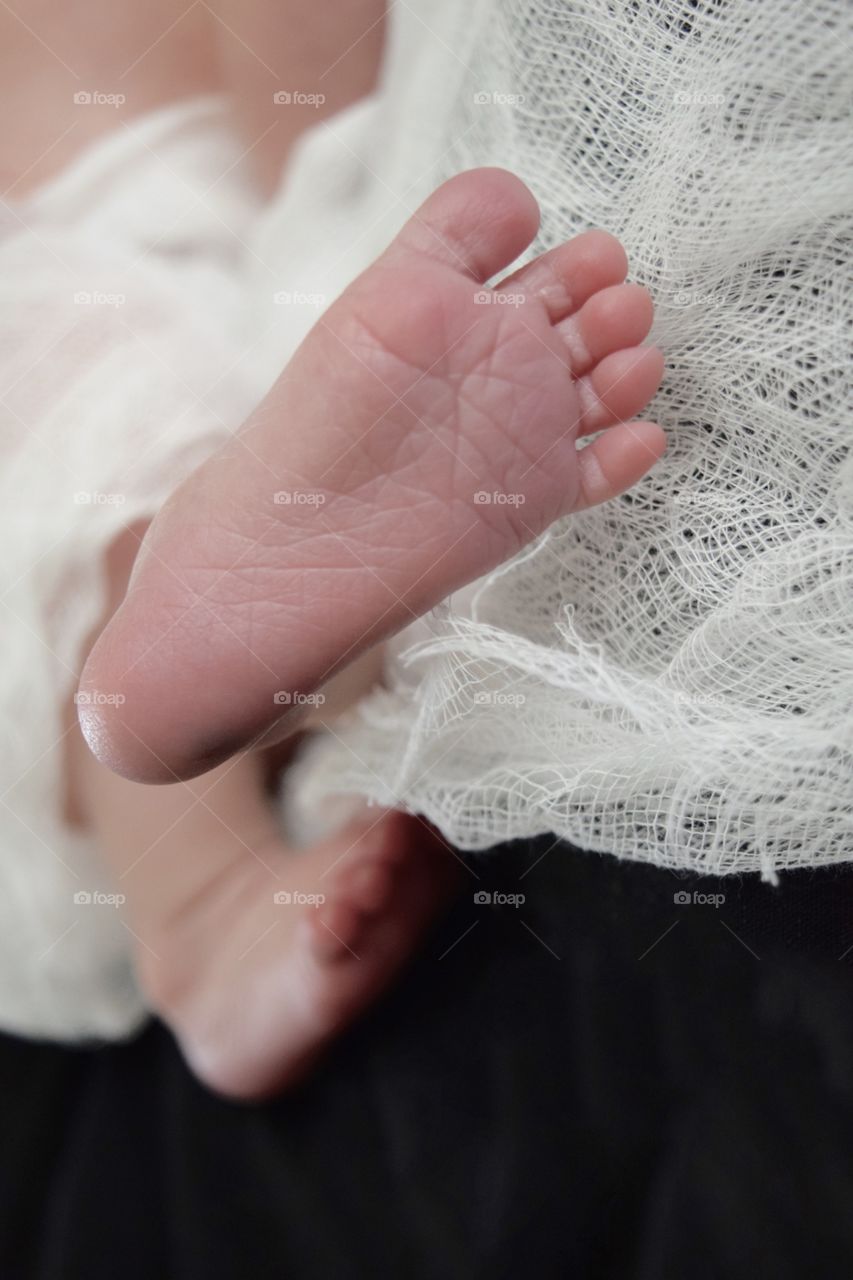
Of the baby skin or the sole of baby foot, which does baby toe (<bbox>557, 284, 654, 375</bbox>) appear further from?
the sole of baby foot

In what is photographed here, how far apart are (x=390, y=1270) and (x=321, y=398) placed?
0.36 metres

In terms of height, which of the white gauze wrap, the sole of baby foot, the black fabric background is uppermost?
the white gauze wrap

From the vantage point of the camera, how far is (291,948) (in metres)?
0.46

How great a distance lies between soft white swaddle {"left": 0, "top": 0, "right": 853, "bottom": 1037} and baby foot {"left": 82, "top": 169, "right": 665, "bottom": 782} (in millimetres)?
48

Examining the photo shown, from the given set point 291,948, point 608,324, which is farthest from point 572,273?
point 291,948

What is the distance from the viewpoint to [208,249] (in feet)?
1.80

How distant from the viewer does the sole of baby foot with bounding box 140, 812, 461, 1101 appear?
0.44 metres

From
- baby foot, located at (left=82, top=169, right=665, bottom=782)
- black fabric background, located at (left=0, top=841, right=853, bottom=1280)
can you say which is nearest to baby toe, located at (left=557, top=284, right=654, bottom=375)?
baby foot, located at (left=82, top=169, right=665, bottom=782)

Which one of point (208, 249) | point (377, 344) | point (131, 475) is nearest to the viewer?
point (377, 344)

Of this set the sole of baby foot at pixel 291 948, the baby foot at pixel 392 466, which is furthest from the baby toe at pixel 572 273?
the sole of baby foot at pixel 291 948

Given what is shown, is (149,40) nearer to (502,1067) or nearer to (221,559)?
(221,559)

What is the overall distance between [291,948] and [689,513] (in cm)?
28

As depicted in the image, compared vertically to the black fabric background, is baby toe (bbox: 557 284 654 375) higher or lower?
higher

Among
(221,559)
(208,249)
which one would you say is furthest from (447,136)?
(221,559)
